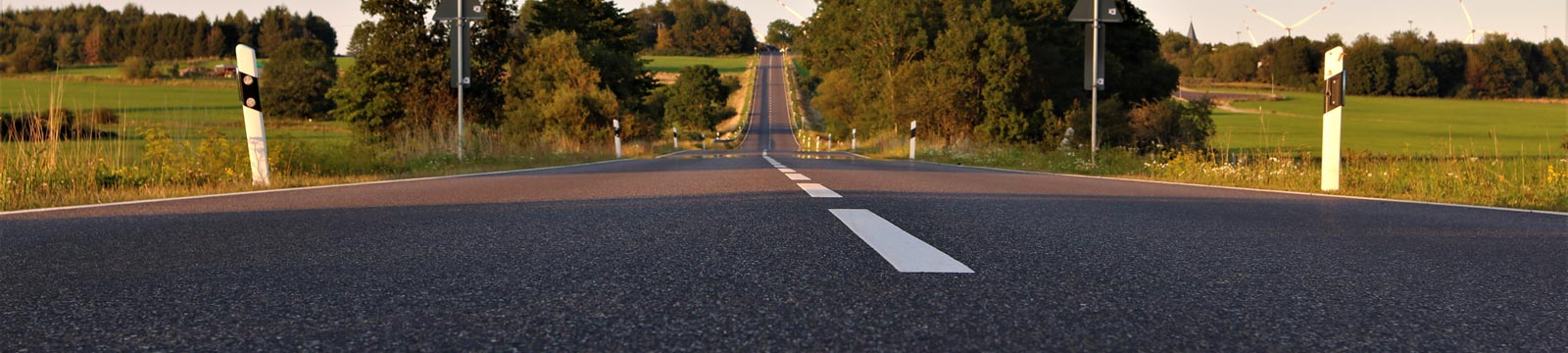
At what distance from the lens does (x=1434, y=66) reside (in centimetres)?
8944

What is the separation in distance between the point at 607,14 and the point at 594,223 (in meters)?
46.5

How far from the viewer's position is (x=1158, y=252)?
3.89 meters

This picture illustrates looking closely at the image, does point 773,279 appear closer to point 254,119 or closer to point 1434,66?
point 254,119

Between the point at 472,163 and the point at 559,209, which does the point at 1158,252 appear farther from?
the point at 472,163

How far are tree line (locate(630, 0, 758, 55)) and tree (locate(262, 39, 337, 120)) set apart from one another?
104054mm

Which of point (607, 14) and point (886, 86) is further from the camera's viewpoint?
point (607, 14)

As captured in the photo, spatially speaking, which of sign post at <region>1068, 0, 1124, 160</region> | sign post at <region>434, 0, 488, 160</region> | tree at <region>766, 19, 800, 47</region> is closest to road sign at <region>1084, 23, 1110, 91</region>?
sign post at <region>1068, 0, 1124, 160</region>

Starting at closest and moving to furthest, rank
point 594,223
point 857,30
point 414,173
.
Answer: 1. point 594,223
2. point 414,173
3. point 857,30

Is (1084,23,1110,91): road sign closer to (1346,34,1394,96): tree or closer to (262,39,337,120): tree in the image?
(262,39,337,120): tree

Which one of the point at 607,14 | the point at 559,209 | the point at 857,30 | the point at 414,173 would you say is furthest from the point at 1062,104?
the point at 559,209

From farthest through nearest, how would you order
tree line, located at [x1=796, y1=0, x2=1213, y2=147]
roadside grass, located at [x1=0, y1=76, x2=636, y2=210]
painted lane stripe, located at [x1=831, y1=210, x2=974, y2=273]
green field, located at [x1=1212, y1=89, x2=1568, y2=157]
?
green field, located at [x1=1212, y1=89, x2=1568, y2=157], tree line, located at [x1=796, y1=0, x2=1213, y2=147], roadside grass, located at [x1=0, y1=76, x2=636, y2=210], painted lane stripe, located at [x1=831, y1=210, x2=974, y2=273]

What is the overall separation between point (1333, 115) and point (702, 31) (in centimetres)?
17809

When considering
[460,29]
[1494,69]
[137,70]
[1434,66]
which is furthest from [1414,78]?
[137,70]

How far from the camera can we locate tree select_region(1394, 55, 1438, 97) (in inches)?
3494
